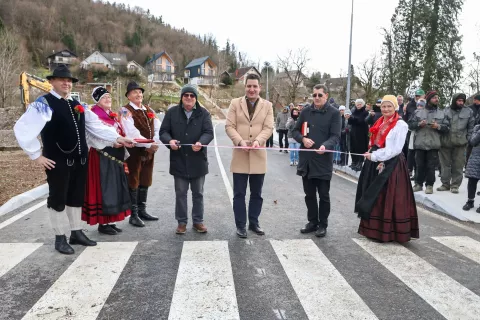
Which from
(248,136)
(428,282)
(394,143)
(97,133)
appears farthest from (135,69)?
(428,282)

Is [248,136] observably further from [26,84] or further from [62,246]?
[26,84]

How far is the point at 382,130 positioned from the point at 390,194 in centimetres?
94

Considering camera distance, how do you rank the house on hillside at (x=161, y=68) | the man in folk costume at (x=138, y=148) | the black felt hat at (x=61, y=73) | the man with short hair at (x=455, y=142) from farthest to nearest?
the house on hillside at (x=161, y=68) → the man with short hair at (x=455, y=142) → the man in folk costume at (x=138, y=148) → the black felt hat at (x=61, y=73)

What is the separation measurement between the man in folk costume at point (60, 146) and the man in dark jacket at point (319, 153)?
301 cm

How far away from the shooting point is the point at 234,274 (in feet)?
13.1

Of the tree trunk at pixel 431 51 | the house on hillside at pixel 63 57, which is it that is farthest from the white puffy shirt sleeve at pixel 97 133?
the house on hillside at pixel 63 57

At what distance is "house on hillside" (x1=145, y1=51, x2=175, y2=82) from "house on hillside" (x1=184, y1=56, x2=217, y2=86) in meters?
4.47

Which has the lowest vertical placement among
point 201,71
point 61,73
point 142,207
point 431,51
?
point 142,207

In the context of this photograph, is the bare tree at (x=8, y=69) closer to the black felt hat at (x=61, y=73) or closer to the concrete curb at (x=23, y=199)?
the concrete curb at (x=23, y=199)

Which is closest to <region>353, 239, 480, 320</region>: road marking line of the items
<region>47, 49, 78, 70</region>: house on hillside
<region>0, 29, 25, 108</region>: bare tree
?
<region>0, 29, 25, 108</region>: bare tree

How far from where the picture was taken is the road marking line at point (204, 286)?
321 centimetres

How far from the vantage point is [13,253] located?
4508mm

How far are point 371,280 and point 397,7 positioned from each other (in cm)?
3222

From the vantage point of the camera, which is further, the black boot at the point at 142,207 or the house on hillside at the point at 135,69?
the house on hillside at the point at 135,69
